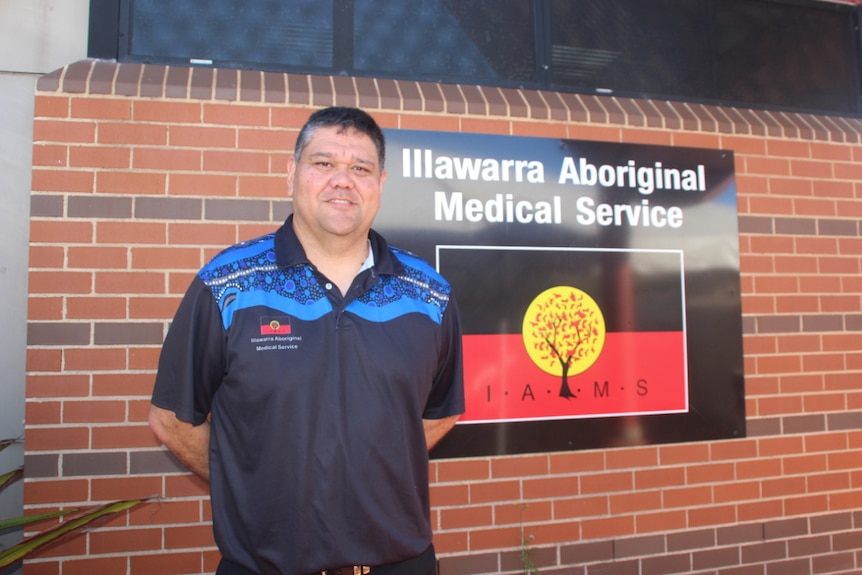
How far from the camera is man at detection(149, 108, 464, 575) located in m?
1.80

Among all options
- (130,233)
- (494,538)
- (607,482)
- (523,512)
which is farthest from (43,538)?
(607,482)

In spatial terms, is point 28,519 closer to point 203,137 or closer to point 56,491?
point 56,491

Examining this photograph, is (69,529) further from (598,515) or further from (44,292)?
(598,515)

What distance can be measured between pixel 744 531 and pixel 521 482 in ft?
4.41

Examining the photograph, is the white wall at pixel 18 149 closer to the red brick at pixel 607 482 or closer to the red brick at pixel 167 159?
the red brick at pixel 167 159

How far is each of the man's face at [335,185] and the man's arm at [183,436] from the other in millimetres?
710

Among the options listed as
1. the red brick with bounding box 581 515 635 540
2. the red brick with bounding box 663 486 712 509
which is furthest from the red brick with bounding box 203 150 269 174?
the red brick with bounding box 663 486 712 509

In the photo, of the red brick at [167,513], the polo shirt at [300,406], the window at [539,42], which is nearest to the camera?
the polo shirt at [300,406]

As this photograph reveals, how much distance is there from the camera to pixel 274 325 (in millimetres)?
1860

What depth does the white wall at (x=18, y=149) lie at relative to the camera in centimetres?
305

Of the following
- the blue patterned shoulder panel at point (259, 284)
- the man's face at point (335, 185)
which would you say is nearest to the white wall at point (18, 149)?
the blue patterned shoulder panel at point (259, 284)

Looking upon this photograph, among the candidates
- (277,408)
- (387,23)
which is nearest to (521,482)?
(277,408)

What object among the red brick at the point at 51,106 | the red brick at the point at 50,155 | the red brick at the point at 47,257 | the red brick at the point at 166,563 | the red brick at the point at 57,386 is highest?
the red brick at the point at 51,106

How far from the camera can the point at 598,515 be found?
331 centimetres
